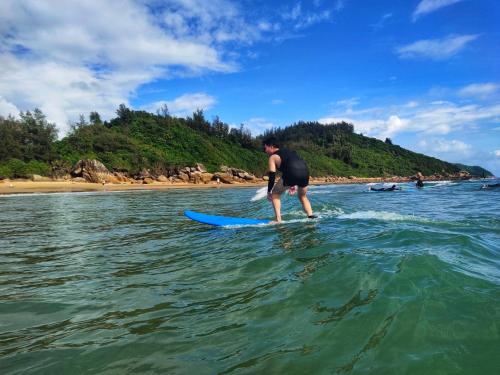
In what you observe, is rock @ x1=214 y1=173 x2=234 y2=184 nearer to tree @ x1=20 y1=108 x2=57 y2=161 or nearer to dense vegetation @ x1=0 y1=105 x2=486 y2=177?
dense vegetation @ x1=0 y1=105 x2=486 y2=177

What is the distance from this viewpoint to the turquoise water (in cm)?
253

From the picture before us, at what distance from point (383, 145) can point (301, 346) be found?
15359cm

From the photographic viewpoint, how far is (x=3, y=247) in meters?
7.33

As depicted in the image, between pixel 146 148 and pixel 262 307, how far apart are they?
60.4m

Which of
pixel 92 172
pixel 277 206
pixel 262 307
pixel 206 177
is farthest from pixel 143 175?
pixel 262 307

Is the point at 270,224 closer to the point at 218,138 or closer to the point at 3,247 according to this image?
the point at 3,247

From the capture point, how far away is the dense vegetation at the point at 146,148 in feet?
150

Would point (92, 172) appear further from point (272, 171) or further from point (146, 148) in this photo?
point (272, 171)

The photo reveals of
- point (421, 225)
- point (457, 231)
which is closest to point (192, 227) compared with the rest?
point (421, 225)

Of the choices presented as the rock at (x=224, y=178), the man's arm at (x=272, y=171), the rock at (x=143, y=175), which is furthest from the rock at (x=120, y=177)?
the man's arm at (x=272, y=171)

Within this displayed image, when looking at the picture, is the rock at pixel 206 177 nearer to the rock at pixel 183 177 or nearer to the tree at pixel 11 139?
the rock at pixel 183 177

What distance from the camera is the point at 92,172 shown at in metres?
45.3

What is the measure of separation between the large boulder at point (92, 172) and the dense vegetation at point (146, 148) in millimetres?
1982

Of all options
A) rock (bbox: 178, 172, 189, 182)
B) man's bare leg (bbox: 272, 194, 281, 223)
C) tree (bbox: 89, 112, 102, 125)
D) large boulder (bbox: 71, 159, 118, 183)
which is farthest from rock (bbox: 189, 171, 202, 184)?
man's bare leg (bbox: 272, 194, 281, 223)
